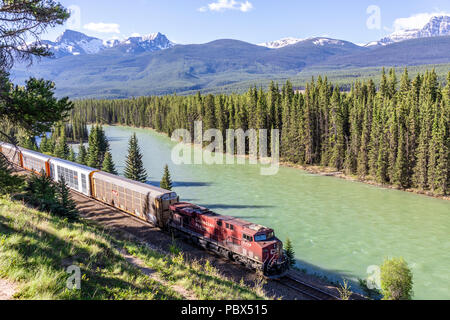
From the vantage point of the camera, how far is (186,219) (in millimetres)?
29406

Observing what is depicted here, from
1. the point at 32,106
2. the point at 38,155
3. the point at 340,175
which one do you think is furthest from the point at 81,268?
the point at 340,175

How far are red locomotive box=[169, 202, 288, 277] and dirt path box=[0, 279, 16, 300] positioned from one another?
53.7ft

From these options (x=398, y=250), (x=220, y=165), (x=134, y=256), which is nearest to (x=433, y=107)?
(x=398, y=250)

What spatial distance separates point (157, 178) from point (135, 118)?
429 ft

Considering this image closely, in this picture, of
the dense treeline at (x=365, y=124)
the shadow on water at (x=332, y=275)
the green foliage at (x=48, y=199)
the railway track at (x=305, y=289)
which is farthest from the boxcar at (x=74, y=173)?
the dense treeline at (x=365, y=124)

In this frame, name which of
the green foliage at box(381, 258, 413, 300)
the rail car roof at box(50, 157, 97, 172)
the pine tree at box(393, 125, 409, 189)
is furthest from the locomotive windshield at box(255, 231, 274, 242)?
the pine tree at box(393, 125, 409, 189)

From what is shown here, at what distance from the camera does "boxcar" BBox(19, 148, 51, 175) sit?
48.3 metres

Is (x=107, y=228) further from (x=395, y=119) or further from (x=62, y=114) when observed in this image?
(x=395, y=119)

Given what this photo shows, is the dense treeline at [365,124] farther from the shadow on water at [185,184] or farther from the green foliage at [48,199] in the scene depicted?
the green foliage at [48,199]

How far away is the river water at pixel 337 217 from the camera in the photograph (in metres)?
29.0

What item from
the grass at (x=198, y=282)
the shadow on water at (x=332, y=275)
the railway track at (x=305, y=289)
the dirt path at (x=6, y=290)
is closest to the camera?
the dirt path at (x=6, y=290)

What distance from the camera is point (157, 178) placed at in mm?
63719

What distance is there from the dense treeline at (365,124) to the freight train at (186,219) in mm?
40823

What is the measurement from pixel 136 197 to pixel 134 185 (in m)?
1.35
